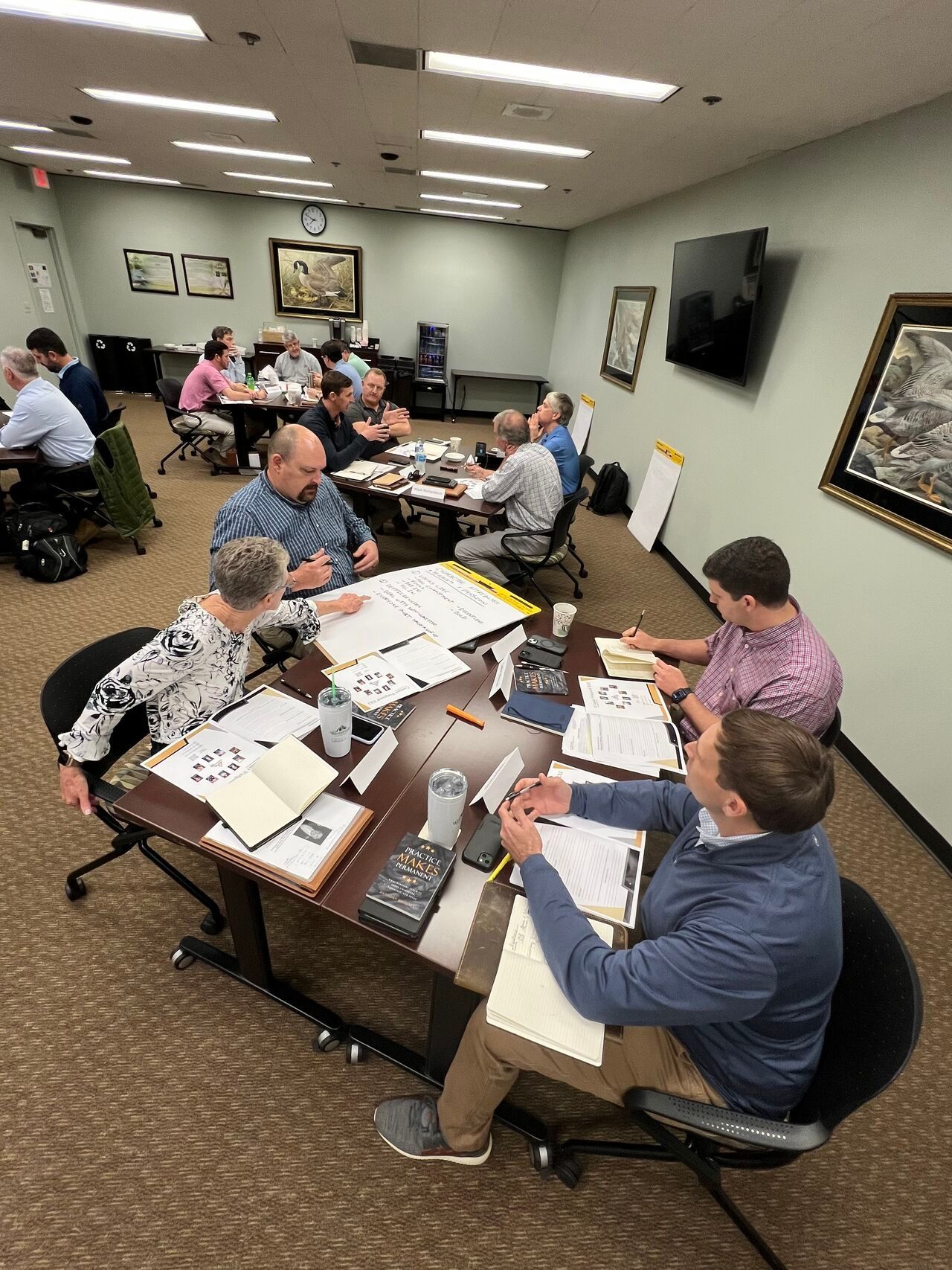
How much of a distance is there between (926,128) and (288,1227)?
14.9ft

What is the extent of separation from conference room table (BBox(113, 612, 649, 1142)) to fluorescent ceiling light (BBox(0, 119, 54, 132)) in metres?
6.44

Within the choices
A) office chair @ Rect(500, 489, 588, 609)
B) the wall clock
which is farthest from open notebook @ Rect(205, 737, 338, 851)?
the wall clock

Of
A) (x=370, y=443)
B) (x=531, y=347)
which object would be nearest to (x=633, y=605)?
(x=370, y=443)

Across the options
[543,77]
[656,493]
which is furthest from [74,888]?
[656,493]

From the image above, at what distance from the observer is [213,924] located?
1880 mm

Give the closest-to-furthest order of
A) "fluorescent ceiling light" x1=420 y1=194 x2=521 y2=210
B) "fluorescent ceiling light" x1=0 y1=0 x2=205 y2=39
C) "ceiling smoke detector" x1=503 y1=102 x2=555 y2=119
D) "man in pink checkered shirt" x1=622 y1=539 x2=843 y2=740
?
"man in pink checkered shirt" x1=622 y1=539 x2=843 y2=740 → "fluorescent ceiling light" x1=0 y1=0 x2=205 y2=39 → "ceiling smoke detector" x1=503 y1=102 x2=555 y2=119 → "fluorescent ceiling light" x1=420 y1=194 x2=521 y2=210

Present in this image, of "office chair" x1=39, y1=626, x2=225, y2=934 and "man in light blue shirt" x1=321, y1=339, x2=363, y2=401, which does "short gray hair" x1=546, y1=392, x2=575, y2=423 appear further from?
"office chair" x1=39, y1=626, x2=225, y2=934

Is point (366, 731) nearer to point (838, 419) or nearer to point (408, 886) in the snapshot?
point (408, 886)

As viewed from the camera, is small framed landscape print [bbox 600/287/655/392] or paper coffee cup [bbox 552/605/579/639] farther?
small framed landscape print [bbox 600/287/655/392]

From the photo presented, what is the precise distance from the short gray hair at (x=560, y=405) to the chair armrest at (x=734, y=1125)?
12.5 feet

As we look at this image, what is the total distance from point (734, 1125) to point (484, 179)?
7.01 m

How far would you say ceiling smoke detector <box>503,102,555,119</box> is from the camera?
332 cm

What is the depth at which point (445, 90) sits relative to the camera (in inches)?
127

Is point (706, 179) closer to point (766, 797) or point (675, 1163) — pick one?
point (766, 797)
